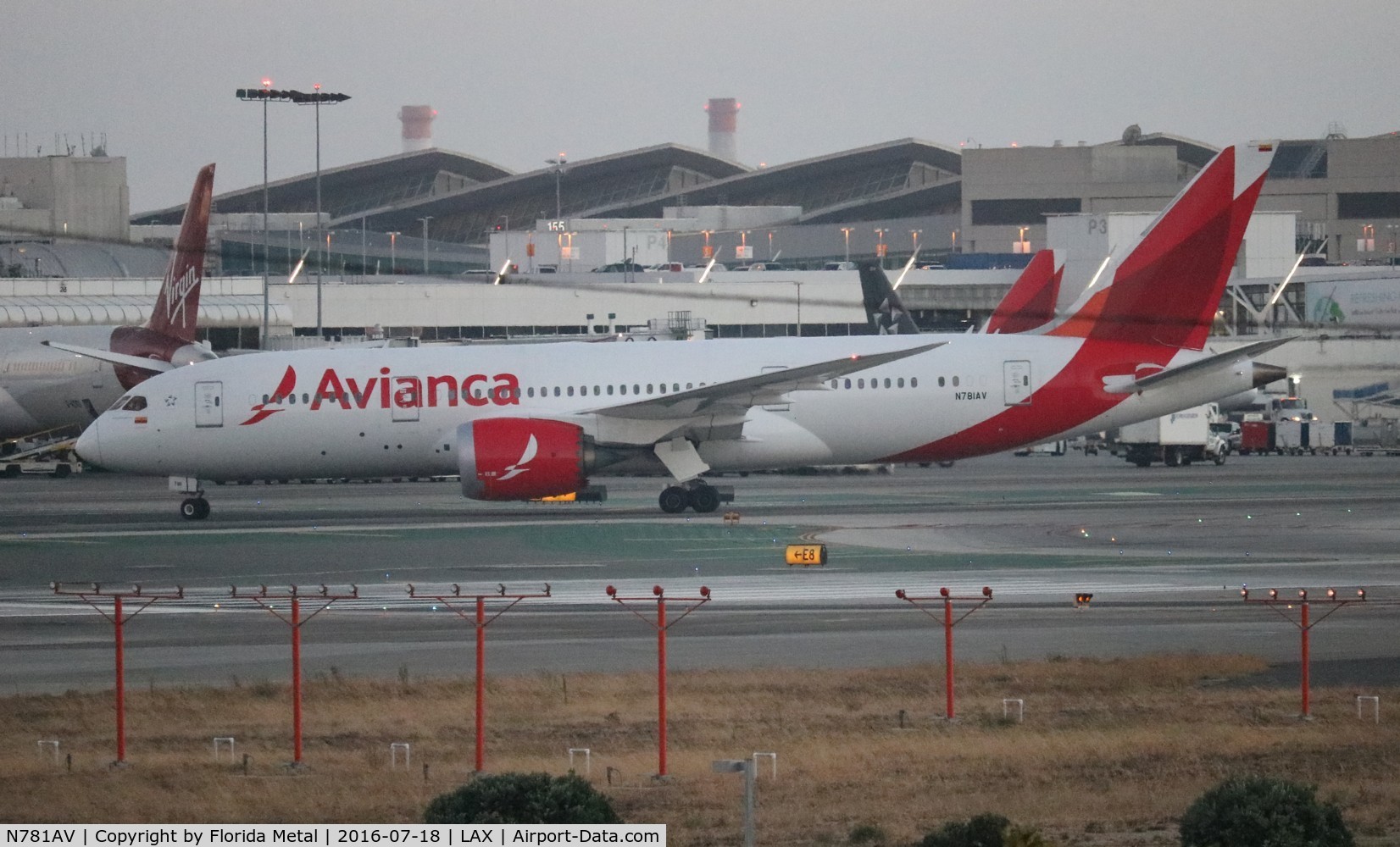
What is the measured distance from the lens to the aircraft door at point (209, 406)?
1503 inches

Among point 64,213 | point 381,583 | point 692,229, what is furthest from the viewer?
point 692,229

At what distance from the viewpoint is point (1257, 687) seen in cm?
1705

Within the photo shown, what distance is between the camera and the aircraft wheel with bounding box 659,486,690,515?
36.9 m

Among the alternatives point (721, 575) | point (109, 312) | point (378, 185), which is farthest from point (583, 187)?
point (721, 575)

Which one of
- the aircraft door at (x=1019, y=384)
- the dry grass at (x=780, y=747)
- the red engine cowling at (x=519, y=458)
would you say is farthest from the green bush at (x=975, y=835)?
the aircraft door at (x=1019, y=384)

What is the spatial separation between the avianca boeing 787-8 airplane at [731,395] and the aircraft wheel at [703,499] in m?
0.05

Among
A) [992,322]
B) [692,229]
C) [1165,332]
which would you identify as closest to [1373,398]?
[992,322]

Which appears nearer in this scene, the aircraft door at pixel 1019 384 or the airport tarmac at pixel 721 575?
the airport tarmac at pixel 721 575

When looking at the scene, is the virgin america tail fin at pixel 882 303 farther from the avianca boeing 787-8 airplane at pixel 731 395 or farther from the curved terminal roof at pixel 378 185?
the curved terminal roof at pixel 378 185

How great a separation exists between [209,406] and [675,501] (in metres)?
10.5

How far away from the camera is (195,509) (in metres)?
38.5

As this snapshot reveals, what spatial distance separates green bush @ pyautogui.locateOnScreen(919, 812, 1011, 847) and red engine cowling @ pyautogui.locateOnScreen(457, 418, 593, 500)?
26050 mm

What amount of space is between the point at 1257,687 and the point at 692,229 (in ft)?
420

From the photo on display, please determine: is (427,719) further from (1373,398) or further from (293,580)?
(1373,398)
